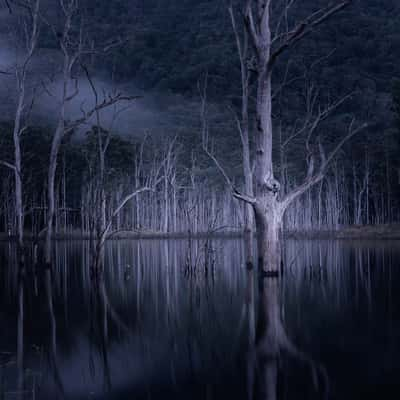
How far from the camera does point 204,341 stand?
5.32m

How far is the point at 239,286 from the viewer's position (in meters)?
9.98

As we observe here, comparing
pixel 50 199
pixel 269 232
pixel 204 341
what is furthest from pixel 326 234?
pixel 204 341

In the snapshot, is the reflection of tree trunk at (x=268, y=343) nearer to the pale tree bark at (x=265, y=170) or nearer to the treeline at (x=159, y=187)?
the pale tree bark at (x=265, y=170)

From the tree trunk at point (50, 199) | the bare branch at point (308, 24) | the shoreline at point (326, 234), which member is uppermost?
the bare branch at point (308, 24)

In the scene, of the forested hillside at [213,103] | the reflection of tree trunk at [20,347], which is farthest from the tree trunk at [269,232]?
the reflection of tree trunk at [20,347]

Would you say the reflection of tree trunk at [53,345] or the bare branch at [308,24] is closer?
the reflection of tree trunk at [53,345]

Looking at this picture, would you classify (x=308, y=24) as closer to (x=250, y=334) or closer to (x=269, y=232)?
(x=269, y=232)

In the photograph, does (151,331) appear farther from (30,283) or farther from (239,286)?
(30,283)

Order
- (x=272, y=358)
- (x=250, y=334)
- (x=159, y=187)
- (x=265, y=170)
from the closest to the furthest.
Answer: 1. (x=272, y=358)
2. (x=250, y=334)
3. (x=265, y=170)
4. (x=159, y=187)

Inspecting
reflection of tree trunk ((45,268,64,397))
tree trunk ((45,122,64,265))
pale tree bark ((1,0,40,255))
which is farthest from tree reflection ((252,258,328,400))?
pale tree bark ((1,0,40,255))

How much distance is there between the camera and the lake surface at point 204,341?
3.84 meters

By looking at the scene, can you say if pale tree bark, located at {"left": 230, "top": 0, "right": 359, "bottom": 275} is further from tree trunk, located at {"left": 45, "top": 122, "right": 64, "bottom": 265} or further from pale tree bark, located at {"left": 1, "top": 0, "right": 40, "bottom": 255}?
pale tree bark, located at {"left": 1, "top": 0, "right": 40, "bottom": 255}

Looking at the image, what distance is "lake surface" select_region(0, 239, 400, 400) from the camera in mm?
3844

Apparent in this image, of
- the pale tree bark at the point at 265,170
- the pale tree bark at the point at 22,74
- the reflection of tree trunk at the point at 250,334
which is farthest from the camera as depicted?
the pale tree bark at the point at 22,74
